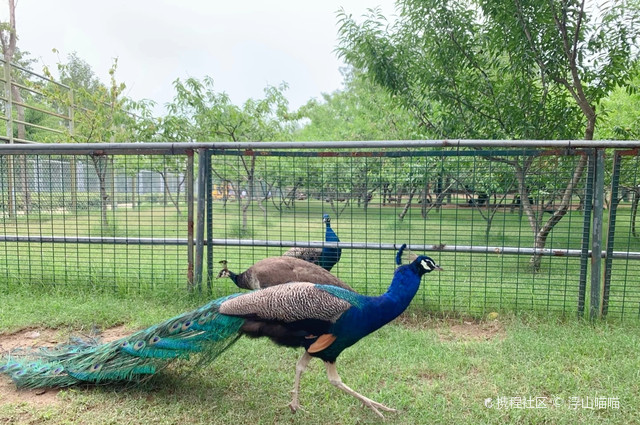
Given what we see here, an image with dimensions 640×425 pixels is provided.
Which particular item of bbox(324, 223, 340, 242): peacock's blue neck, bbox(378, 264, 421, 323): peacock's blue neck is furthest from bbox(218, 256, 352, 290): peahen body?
bbox(378, 264, 421, 323): peacock's blue neck

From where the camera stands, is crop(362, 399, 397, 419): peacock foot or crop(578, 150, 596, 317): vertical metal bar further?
crop(578, 150, 596, 317): vertical metal bar

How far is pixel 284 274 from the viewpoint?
172 inches

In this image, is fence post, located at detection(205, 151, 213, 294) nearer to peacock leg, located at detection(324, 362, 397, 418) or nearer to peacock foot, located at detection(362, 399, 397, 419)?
peacock leg, located at detection(324, 362, 397, 418)

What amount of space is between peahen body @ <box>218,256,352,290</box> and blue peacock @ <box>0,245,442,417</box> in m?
1.32

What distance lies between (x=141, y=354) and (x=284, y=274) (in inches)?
66.6

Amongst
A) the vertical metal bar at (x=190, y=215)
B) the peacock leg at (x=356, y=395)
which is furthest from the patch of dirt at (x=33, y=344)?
the peacock leg at (x=356, y=395)

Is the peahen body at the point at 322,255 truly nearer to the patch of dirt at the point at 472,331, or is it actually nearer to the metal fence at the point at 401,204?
the metal fence at the point at 401,204

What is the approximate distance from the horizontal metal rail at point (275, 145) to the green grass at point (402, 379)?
1690 millimetres

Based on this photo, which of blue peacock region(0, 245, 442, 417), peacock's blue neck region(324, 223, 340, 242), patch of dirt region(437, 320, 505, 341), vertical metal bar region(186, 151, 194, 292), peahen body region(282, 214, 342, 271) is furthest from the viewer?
peacock's blue neck region(324, 223, 340, 242)

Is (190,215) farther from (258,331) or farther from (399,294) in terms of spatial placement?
(399,294)

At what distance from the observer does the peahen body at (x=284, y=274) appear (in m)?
4.30

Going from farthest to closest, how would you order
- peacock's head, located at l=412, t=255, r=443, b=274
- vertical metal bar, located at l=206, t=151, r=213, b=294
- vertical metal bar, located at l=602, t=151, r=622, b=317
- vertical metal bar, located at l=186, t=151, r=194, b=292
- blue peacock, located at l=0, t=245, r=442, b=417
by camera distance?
1. vertical metal bar, located at l=206, t=151, r=213, b=294
2. vertical metal bar, located at l=186, t=151, r=194, b=292
3. vertical metal bar, located at l=602, t=151, r=622, b=317
4. peacock's head, located at l=412, t=255, r=443, b=274
5. blue peacock, located at l=0, t=245, r=442, b=417

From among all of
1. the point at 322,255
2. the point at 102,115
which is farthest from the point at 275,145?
the point at 102,115

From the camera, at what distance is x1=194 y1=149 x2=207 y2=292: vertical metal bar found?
15.8 feet
